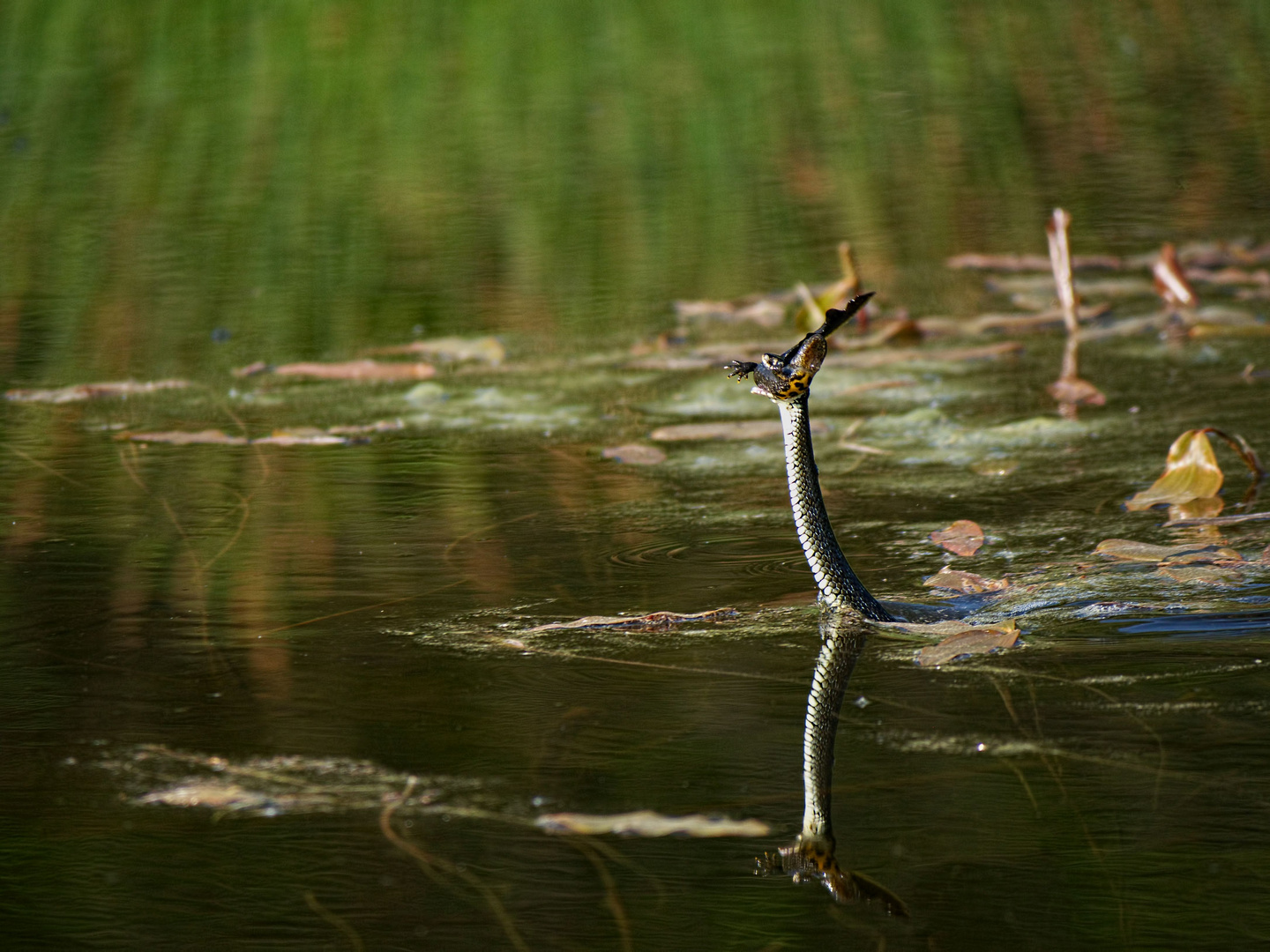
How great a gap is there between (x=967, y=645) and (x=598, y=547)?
2.82 feet

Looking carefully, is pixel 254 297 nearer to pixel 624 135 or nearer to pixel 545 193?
pixel 545 193

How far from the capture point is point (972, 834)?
2.08m

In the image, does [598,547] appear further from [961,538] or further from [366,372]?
[366,372]

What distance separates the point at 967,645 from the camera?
Result: 268cm

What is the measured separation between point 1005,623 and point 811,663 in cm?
31

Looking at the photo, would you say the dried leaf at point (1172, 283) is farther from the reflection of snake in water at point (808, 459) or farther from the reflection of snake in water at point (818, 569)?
the reflection of snake in water at point (808, 459)

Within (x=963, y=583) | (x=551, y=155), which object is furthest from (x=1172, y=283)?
(x=551, y=155)

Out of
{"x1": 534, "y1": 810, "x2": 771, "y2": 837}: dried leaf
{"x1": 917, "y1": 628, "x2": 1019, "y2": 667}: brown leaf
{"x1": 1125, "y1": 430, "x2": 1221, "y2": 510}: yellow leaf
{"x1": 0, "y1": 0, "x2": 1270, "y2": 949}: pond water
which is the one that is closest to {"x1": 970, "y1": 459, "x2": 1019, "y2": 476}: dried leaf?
{"x1": 0, "y1": 0, "x2": 1270, "y2": 949}: pond water

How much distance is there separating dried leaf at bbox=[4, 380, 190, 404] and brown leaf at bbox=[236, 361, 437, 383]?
0.21 metres

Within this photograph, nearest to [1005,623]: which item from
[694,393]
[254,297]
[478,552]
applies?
[478,552]

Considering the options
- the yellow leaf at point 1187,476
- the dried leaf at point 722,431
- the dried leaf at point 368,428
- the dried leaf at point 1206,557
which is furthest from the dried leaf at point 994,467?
the dried leaf at point 368,428

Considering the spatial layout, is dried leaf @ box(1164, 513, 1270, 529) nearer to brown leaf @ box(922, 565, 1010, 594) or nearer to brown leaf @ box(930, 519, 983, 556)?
brown leaf @ box(930, 519, 983, 556)

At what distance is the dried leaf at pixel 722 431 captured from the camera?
167 inches

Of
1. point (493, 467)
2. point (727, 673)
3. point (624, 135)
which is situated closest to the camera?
point (727, 673)
